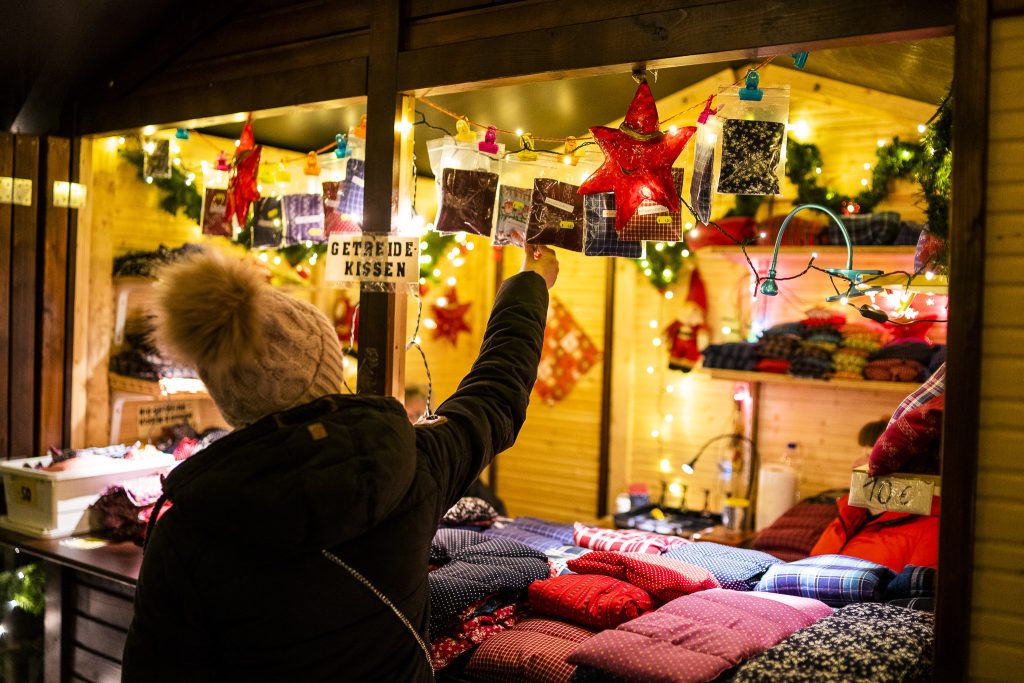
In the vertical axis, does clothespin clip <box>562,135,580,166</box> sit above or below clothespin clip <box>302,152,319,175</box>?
below

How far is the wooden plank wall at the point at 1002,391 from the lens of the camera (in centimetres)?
187

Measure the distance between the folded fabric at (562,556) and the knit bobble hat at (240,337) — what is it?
1801mm

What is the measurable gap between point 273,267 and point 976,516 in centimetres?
402

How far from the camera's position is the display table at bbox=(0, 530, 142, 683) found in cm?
334

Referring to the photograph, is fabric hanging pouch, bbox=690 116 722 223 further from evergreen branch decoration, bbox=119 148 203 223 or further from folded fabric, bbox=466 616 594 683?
evergreen branch decoration, bbox=119 148 203 223

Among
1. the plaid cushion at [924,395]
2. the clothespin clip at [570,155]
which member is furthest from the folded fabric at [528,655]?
the clothespin clip at [570,155]

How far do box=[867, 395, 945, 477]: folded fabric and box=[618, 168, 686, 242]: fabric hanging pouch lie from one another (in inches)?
32.6

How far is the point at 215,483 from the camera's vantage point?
51.0 inches

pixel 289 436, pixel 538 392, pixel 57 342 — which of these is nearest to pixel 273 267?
pixel 57 342

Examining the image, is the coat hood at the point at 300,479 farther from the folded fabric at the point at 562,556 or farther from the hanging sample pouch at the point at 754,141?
the folded fabric at the point at 562,556

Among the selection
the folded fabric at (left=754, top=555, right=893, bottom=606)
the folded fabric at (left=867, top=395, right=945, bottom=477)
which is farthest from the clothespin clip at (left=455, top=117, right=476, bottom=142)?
the folded fabric at (left=754, top=555, right=893, bottom=606)

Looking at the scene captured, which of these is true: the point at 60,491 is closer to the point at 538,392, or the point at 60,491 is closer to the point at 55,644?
the point at 55,644

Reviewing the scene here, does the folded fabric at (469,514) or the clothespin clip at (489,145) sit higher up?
the clothespin clip at (489,145)

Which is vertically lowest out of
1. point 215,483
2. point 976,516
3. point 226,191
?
point 976,516
